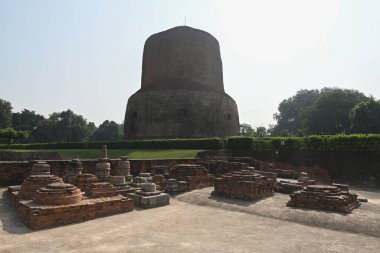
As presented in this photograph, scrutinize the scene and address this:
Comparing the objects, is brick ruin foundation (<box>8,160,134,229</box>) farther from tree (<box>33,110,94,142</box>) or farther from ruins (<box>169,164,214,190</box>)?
tree (<box>33,110,94,142</box>)

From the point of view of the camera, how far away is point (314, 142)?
14672 millimetres

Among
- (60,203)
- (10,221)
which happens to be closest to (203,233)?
(60,203)

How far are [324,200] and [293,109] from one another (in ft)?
177

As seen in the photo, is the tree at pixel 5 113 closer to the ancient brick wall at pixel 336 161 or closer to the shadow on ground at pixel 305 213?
the ancient brick wall at pixel 336 161

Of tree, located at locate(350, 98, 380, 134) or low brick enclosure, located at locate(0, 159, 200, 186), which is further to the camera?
tree, located at locate(350, 98, 380, 134)

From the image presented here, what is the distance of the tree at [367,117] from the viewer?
29.0 m

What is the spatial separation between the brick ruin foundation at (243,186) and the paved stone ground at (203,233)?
2.83 feet

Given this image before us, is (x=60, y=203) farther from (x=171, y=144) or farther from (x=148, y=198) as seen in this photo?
(x=171, y=144)

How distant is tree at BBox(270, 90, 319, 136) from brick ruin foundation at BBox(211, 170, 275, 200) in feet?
164

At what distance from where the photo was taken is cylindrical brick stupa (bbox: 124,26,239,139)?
2592 cm

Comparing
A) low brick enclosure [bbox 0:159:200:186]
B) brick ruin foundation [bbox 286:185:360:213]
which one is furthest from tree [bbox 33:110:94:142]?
brick ruin foundation [bbox 286:185:360:213]

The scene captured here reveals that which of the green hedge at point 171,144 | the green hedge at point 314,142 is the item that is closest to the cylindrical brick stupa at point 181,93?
the green hedge at point 171,144

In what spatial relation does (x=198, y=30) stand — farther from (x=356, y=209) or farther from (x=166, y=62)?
(x=356, y=209)

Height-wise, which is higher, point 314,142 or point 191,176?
point 314,142
